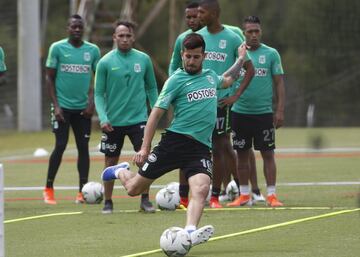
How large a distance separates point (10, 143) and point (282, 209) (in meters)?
Result: 17.7

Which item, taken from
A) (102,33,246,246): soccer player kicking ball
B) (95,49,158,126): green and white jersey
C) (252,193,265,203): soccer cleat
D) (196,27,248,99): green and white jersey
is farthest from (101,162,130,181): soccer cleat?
(252,193,265,203): soccer cleat

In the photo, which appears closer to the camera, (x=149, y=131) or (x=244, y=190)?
(x=149, y=131)

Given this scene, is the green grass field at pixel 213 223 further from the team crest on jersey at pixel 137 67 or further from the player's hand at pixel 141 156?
the team crest on jersey at pixel 137 67

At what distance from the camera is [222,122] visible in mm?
13727

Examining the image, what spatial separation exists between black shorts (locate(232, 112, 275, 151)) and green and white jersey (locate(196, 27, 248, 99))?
77cm

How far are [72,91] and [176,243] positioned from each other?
6009 millimetres

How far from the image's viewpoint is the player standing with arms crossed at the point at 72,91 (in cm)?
1529

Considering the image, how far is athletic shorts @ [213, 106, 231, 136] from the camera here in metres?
13.7

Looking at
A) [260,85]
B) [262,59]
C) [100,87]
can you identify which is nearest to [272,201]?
[260,85]

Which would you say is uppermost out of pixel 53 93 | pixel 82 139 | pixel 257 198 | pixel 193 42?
pixel 193 42

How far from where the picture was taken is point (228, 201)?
14.8 meters

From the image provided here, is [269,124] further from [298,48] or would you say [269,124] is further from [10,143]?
[298,48]

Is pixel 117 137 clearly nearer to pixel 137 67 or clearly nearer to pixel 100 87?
pixel 100 87

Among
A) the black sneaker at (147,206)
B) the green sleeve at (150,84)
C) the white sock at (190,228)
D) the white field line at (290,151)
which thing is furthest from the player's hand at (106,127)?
the white field line at (290,151)
